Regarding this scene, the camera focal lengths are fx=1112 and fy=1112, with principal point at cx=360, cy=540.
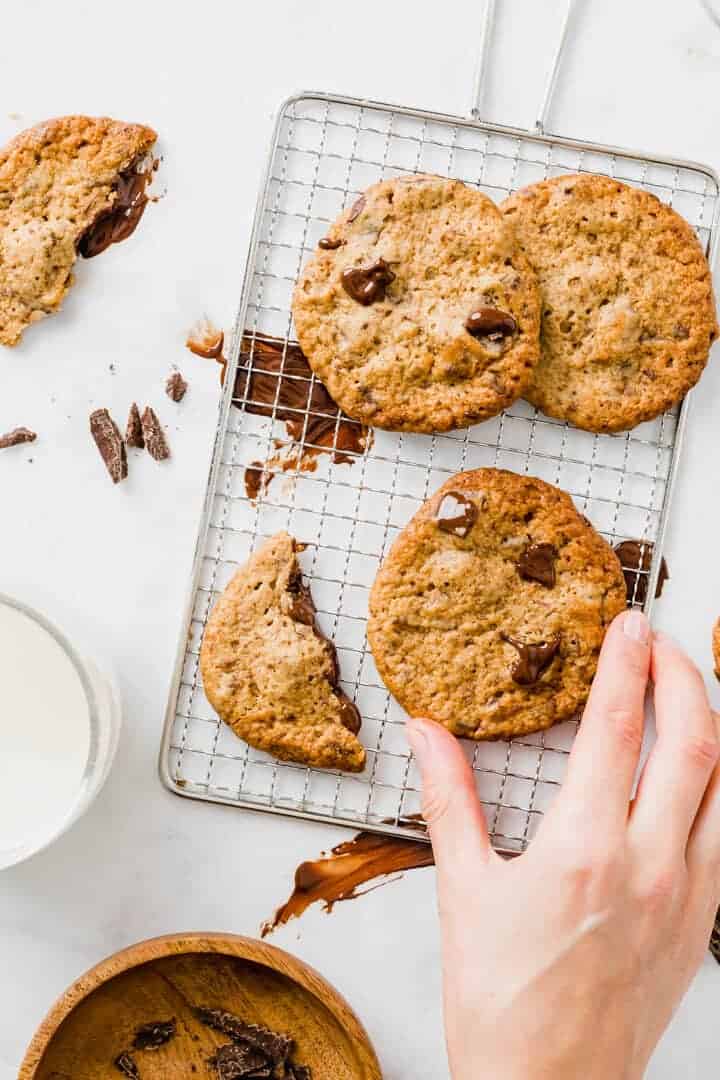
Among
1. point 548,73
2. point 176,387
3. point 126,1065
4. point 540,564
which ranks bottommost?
point 126,1065

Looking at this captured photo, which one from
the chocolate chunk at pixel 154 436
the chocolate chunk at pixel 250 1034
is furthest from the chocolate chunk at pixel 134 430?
the chocolate chunk at pixel 250 1034

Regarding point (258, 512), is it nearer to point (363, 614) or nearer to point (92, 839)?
point (363, 614)

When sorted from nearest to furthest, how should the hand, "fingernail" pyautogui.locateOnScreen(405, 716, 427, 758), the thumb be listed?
the hand
the thumb
"fingernail" pyautogui.locateOnScreen(405, 716, 427, 758)

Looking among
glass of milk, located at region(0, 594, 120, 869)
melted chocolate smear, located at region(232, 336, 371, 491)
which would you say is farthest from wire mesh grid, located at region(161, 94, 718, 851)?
glass of milk, located at region(0, 594, 120, 869)

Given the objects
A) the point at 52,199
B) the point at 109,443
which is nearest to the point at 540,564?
the point at 109,443

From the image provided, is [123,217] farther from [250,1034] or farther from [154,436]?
[250,1034]

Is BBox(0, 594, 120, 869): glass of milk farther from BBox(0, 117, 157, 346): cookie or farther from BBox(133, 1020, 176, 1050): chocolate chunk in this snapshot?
BBox(0, 117, 157, 346): cookie

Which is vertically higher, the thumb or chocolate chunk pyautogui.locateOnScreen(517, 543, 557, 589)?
chocolate chunk pyautogui.locateOnScreen(517, 543, 557, 589)
